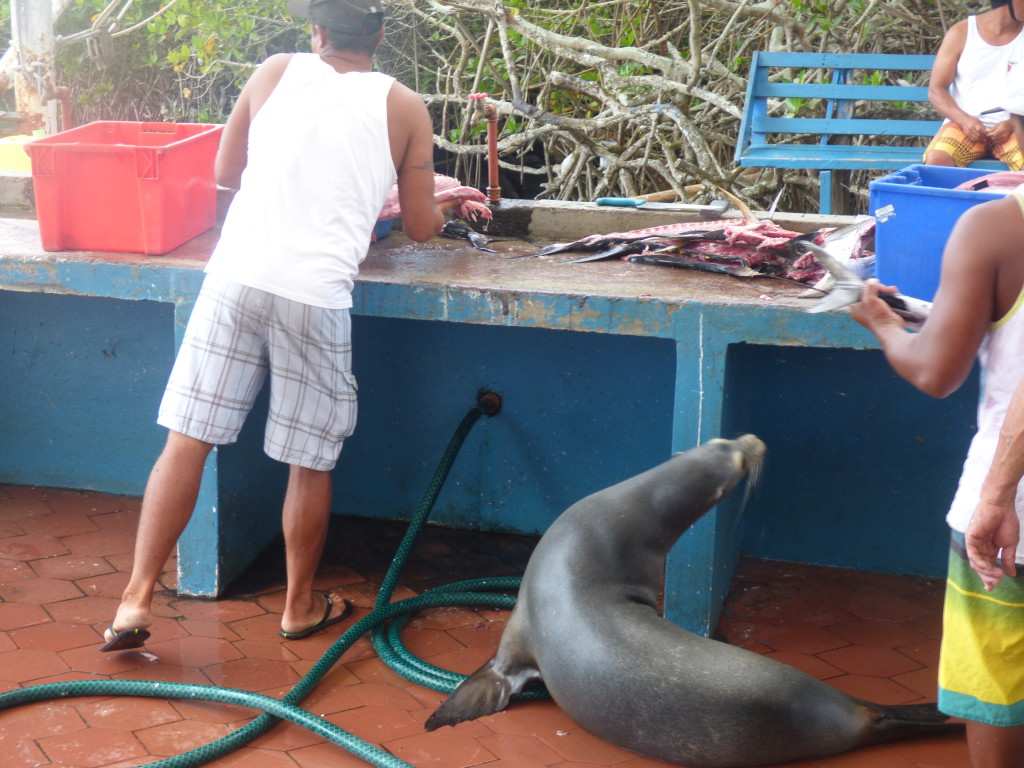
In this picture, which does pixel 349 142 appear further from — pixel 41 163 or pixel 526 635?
pixel 526 635

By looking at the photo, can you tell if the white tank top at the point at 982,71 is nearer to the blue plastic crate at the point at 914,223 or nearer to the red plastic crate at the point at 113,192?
the blue plastic crate at the point at 914,223

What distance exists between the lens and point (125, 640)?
3.19 metres

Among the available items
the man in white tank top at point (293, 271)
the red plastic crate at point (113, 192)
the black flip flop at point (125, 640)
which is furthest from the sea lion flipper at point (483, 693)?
the red plastic crate at point (113, 192)

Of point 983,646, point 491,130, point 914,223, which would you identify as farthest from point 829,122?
point 983,646

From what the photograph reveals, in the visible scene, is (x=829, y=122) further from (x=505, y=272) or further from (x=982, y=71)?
(x=505, y=272)

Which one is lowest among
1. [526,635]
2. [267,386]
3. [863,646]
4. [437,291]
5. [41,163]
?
[863,646]

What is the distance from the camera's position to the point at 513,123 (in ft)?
26.3

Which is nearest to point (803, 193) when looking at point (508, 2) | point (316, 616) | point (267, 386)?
point (508, 2)

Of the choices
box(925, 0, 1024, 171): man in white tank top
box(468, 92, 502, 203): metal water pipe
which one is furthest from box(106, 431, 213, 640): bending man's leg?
box(925, 0, 1024, 171): man in white tank top

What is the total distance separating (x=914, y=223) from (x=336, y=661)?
6.73 ft

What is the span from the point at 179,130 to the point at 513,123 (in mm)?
4159

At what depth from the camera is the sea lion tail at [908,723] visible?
2.87 meters

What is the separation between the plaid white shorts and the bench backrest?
152 inches

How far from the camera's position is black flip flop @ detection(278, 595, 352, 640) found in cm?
346
